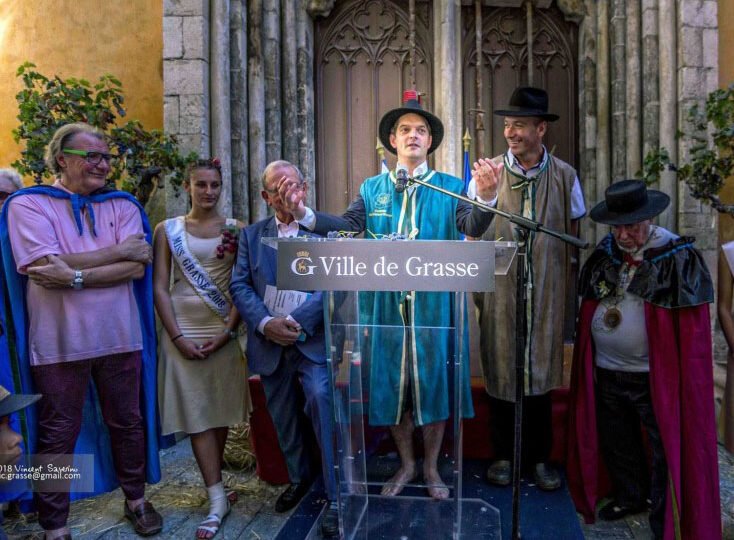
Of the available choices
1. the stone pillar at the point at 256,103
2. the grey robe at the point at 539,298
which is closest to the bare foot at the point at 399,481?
the grey robe at the point at 539,298

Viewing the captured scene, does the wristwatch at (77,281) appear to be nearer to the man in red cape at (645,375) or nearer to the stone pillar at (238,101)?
the stone pillar at (238,101)

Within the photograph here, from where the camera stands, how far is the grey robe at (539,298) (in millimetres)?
2852

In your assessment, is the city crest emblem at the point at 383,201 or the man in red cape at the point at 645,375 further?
the city crest emblem at the point at 383,201

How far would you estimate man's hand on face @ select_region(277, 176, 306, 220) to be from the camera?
2.45m

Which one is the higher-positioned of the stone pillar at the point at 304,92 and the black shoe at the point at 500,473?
the stone pillar at the point at 304,92

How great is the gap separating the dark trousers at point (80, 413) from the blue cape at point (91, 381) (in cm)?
5

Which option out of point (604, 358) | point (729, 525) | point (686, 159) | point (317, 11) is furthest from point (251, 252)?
point (686, 159)

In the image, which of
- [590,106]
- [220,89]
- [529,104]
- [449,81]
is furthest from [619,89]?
[220,89]

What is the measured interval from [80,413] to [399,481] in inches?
59.7

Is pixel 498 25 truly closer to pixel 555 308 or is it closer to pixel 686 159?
pixel 686 159

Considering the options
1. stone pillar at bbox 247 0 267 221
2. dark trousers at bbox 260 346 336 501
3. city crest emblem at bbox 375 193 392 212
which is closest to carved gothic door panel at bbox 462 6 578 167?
stone pillar at bbox 247 0 267 221

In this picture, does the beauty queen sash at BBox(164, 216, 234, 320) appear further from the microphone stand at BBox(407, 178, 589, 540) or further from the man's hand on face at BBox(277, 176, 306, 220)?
the microphone stand at BBox(407, 178, 589, 540)

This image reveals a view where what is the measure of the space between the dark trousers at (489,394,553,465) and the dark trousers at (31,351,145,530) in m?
1.79

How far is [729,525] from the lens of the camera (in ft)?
9.18
